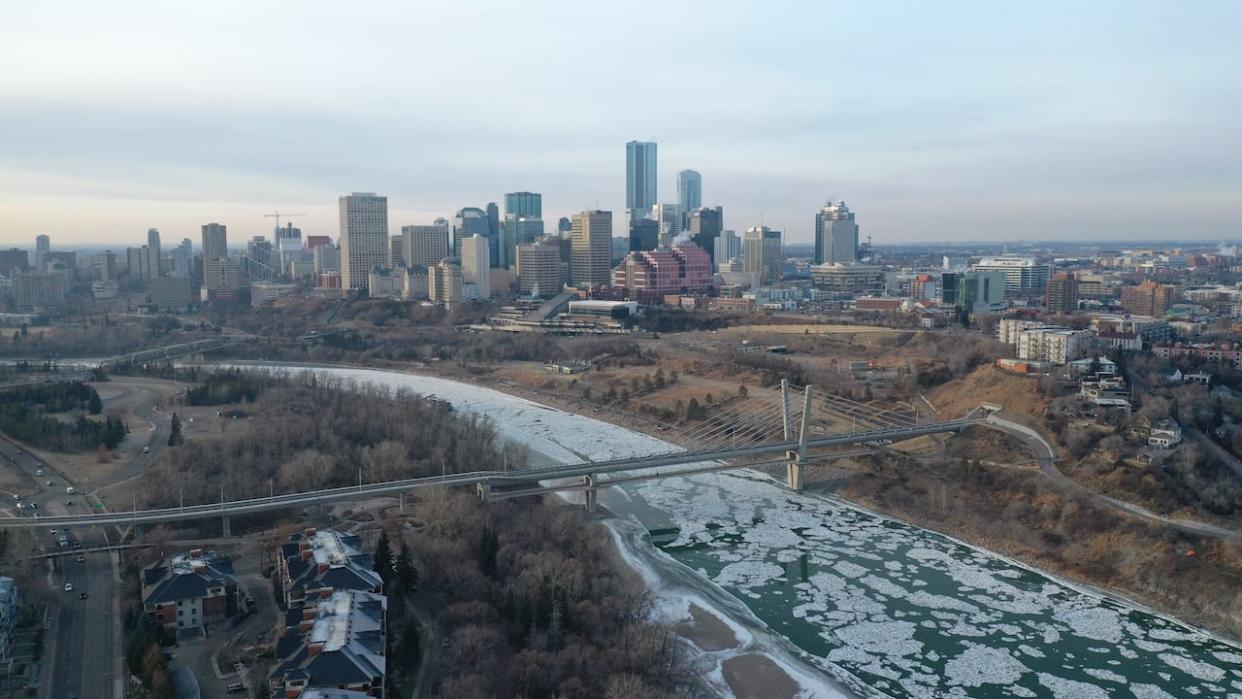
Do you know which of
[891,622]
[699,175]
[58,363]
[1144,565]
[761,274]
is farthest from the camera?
[699,175]

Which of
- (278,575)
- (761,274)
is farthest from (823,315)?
(278,575)

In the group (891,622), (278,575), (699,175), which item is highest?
(699,175)

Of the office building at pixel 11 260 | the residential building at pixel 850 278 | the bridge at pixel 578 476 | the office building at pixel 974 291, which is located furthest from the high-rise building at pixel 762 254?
the office building at pixel 11 260

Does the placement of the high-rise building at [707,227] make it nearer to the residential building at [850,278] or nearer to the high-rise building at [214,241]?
the residential building at [850,278]

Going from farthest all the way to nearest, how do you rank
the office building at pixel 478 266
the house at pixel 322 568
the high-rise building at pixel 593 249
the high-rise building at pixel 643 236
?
1. the high-rise building at pixel 643 236
2. the high-rise building at pixel 593 249
3. the office building at pixel 478 266
4. the house at pixel 322 568

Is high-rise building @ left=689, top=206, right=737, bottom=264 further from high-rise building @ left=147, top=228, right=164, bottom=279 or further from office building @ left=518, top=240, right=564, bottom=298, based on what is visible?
high-rise building @ left=147, top=228, right=164, bottom=279

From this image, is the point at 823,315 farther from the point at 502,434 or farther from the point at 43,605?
the point at 43,605

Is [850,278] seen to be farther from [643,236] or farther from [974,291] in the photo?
[643,236]

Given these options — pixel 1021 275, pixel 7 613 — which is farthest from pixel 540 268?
pixel 7 613
